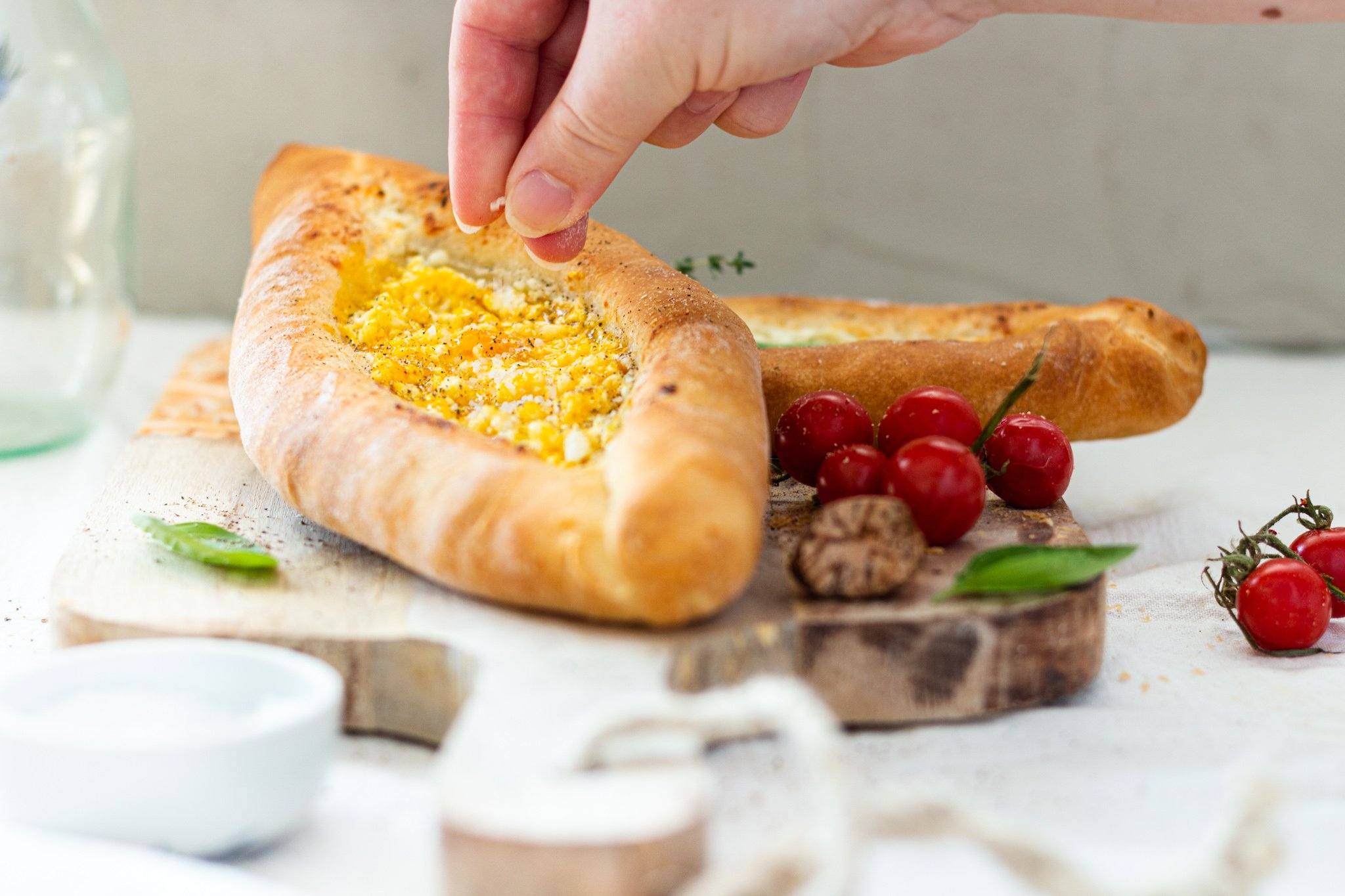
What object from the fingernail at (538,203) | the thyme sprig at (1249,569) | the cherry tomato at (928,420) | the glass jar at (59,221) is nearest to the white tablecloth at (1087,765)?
the thyme sprig at (1249,569)

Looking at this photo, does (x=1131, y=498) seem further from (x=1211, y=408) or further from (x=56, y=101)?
(x=56, y=101)

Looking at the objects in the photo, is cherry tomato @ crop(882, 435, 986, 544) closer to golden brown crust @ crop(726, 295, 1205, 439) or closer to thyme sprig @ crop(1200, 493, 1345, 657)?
thyme sprig @ crop(1200, 493, 1345, 657)

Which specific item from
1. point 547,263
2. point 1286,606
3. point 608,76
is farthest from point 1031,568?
point 547,263

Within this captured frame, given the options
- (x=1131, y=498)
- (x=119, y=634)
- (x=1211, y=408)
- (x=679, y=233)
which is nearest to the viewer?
(x=119, y=634)

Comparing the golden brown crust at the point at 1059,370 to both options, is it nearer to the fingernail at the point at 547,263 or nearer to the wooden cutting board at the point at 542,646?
the fingernail at the point at 547,263

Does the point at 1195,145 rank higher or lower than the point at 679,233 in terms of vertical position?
higher

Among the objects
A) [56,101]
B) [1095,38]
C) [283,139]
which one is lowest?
[283,139]

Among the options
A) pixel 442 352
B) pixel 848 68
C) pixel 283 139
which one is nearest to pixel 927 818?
pixel 442 352

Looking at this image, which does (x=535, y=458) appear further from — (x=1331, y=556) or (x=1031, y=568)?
(x=1331, y=556)

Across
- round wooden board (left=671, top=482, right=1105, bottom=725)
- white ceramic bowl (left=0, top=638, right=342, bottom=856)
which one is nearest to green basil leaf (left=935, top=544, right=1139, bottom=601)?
round wooden board (left=671, top=482, right=1105, bottom=725)
